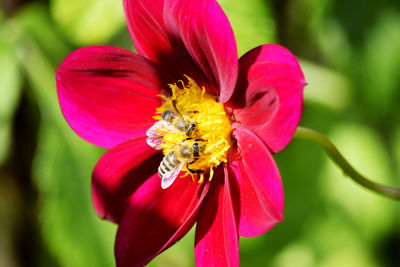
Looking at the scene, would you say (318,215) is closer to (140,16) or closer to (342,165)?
(342,165)

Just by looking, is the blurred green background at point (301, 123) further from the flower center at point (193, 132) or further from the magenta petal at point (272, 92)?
the magenta petal at point (272, 92)

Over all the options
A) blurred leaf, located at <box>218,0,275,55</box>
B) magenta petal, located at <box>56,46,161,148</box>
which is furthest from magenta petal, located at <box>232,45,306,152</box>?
blurred leaf, located at <box>218,0,275,55</box>

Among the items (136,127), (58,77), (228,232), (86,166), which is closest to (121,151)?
(136,127)

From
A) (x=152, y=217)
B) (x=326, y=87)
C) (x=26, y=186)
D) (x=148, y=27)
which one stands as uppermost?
(x=148, y=27)

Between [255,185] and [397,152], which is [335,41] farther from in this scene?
[255,185]

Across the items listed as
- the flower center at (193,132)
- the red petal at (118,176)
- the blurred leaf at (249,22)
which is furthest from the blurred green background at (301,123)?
the red petal at (118,176)

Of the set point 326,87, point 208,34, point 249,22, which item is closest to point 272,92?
point 208,34

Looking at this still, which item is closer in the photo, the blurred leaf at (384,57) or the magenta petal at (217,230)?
the magenta petal at (217,230)
